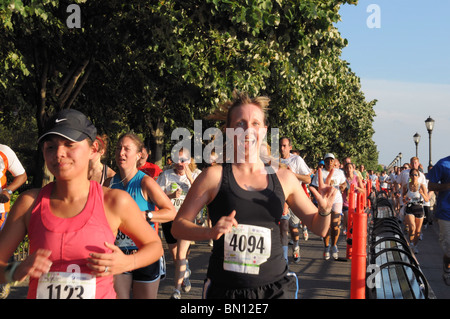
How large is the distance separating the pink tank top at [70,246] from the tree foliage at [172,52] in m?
6.17

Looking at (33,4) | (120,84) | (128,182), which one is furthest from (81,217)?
(120,84)

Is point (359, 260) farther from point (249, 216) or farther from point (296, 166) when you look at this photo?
point (296, 166)

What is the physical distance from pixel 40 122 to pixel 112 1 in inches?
153

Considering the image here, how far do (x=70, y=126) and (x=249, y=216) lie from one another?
107 cm

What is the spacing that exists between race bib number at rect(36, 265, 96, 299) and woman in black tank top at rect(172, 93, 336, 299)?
0.69 metres

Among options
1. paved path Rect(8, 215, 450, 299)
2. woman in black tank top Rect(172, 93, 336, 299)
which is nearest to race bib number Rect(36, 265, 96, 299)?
woman in black tank top Rect(172, 93, 336, 299)

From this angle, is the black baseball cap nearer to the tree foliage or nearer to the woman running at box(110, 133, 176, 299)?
the woman running at box(110, 133, 176, 299)

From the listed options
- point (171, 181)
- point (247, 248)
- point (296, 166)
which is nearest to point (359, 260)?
point (247, 248)

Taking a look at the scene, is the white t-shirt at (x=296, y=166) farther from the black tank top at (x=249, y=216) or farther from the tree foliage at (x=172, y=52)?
the black tank top at (x=249, y=216)

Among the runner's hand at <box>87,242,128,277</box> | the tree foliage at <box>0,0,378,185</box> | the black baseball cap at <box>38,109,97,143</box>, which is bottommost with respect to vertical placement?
the runner's hand at <box>87,242,128,277</box>

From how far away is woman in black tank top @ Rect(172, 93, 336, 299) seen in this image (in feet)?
10.5

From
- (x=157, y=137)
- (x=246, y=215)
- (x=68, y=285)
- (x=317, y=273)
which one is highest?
(x=157, y=137)

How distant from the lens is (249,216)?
322 cm

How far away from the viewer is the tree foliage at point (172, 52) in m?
10.9
